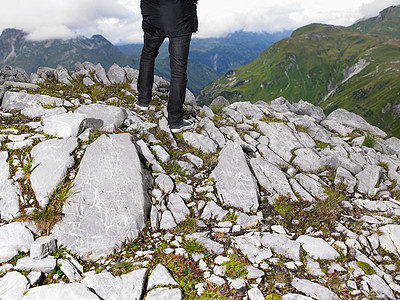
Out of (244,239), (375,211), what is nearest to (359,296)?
(244,239)

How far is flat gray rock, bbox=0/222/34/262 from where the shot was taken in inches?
154

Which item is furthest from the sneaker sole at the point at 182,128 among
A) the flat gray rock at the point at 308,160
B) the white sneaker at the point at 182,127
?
the flat gray rock at the point at 308,160

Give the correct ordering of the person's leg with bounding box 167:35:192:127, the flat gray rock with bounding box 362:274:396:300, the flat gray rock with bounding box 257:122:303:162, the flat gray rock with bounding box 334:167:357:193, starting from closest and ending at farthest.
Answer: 1. the flat gray rock with bounding box 362:274:396:300
2. the person's leg with bounding box 167:35:192:127
3. the flat gray rock with bounding box 334:167:357:193
4. the flat gray rock with bounding box 257:122:303:162

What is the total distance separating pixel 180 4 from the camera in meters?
6.00

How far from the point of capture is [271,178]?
6500 millimetres

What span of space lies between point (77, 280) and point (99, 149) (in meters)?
2.98

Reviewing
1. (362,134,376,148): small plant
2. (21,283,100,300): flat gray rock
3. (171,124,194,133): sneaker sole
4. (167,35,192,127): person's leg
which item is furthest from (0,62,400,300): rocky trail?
(362,134,376,148): small plant

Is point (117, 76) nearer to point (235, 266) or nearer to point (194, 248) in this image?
point (194, 248)

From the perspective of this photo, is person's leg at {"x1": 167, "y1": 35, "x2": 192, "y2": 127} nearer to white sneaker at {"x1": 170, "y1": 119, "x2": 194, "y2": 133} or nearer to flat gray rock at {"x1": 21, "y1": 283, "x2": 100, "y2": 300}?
white sneaker at {"x1": 170, "y1": 119, "x2": 194, "y2": 133}

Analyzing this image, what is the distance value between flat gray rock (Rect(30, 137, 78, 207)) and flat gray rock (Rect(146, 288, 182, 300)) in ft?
9.26

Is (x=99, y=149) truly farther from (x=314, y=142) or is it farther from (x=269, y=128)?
(x=314, y=142)

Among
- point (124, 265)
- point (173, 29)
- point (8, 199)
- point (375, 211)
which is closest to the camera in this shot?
point (124, 265)

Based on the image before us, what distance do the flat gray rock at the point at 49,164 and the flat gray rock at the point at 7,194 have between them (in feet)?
1.16

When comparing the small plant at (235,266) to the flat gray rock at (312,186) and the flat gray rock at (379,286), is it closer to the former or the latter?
the flat gray rock at (379,286)
